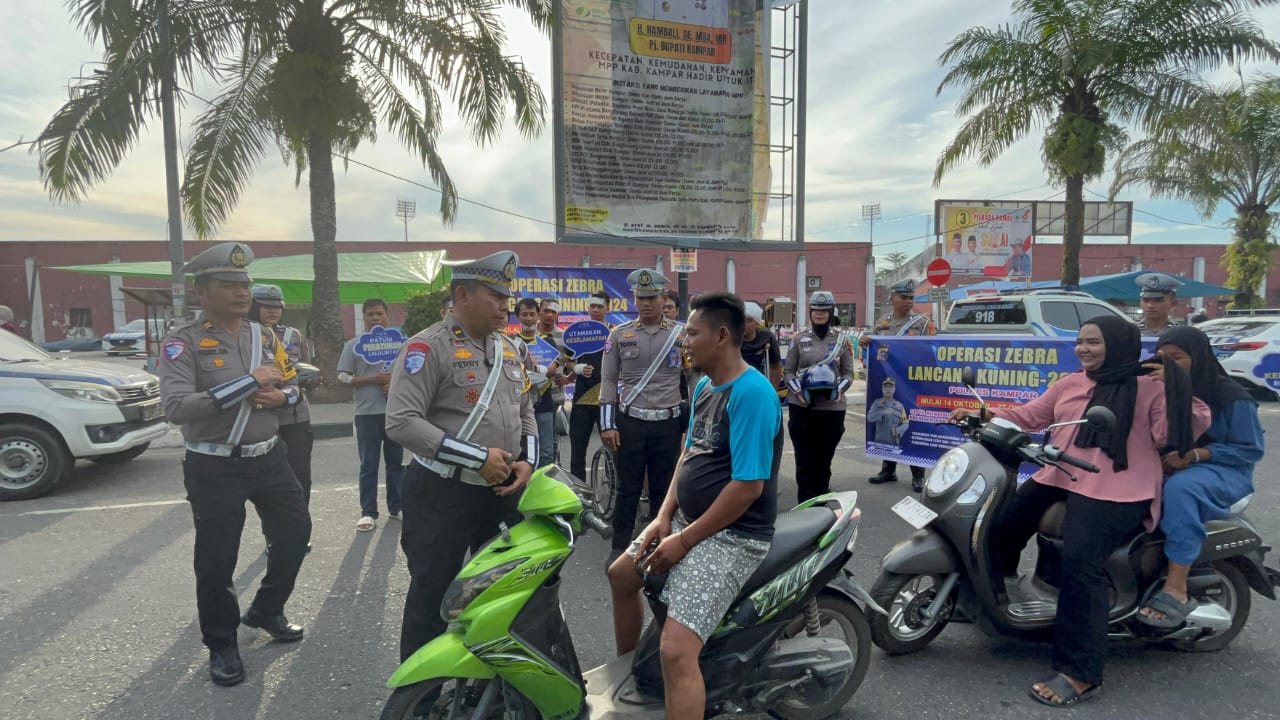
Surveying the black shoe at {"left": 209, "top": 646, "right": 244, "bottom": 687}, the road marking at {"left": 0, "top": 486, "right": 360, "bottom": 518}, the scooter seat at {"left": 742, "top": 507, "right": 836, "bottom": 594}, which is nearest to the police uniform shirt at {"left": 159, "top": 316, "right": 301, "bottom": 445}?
the black shoe at {"left": 209, "top": 646, "right": 244, "bottom": 687}

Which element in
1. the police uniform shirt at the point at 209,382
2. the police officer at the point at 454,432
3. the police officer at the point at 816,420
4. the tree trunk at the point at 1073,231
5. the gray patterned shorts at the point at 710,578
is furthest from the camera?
the tree trunk at the point at 1073,231

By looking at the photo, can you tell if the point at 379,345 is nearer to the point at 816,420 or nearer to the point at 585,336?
the point at 585,336

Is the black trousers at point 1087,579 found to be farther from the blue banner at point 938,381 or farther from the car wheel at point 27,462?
the car wheel at point 27,462

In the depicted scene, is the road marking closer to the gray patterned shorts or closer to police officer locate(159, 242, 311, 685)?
police officer locate(159, 242, 311, 685)

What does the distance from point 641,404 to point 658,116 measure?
5.01 metres

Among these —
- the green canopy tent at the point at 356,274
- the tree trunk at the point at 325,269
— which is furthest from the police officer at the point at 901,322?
the green canopy tent at the point at 356,274

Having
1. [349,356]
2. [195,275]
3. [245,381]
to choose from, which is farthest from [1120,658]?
[349,356]

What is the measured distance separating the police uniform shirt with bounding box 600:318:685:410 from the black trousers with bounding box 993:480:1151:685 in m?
2.33

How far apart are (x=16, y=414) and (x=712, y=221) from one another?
24.8 ft

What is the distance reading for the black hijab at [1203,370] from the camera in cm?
337

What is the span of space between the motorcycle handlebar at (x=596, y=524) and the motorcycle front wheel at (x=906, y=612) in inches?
60.2

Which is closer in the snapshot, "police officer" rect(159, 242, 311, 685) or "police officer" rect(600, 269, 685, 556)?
"police officer" rect(159, 242, 311, 685)

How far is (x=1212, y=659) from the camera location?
3346 mm

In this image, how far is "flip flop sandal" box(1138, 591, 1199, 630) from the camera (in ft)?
10.3
